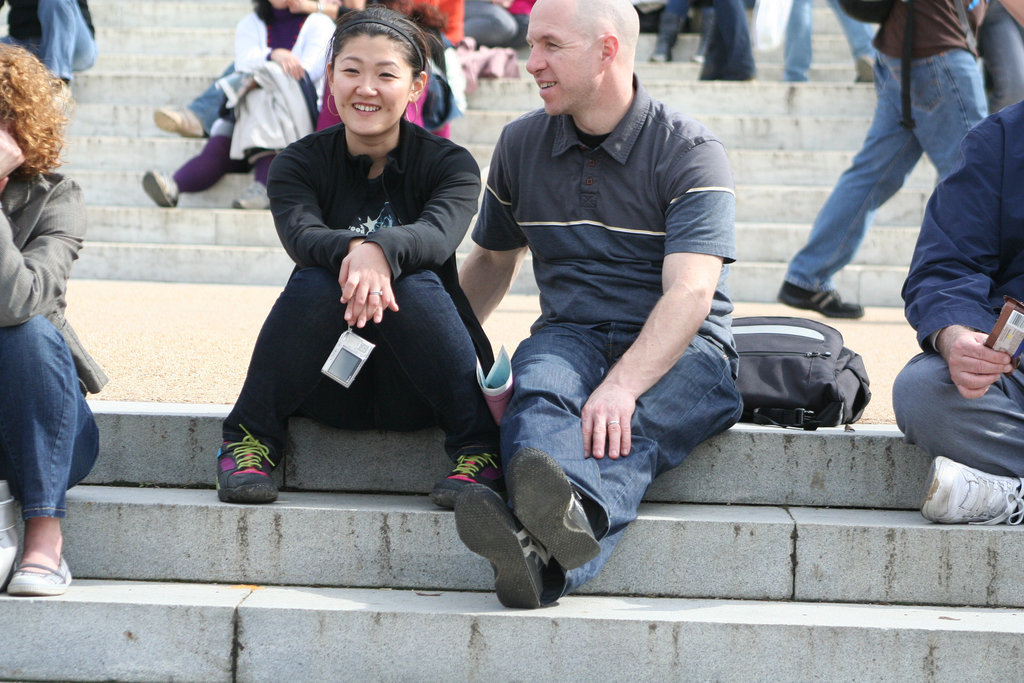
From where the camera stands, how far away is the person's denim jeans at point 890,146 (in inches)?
210

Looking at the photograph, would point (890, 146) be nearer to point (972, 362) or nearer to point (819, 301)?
point (819, 301)

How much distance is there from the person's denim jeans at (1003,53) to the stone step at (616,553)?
354 cm

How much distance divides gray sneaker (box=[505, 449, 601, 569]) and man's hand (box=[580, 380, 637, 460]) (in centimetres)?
25

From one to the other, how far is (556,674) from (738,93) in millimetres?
6092

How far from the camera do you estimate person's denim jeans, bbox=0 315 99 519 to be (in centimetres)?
279

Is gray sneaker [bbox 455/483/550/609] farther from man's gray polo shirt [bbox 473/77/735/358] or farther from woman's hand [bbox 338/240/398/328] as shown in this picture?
man's gray polo shirt [bbox 473/77/735/358]

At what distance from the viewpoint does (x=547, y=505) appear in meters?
2.61

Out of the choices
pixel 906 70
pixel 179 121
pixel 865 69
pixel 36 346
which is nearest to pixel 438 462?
pixel 36 346

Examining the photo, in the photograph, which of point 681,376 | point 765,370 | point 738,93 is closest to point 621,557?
point 681,376

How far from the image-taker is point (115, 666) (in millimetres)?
2791

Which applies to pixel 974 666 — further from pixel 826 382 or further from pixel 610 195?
pixel 610 195

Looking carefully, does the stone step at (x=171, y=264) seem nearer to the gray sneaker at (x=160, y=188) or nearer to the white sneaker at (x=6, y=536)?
the gray sneaker at (x=160, y=188)

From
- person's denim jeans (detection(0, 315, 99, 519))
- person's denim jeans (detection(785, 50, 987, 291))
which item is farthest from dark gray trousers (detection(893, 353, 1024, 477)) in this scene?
person's denim jeans (detection(785, 50, 987, 291))

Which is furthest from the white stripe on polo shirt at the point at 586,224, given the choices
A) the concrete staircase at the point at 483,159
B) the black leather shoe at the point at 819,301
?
the concrete staircase at the point at 483,159
